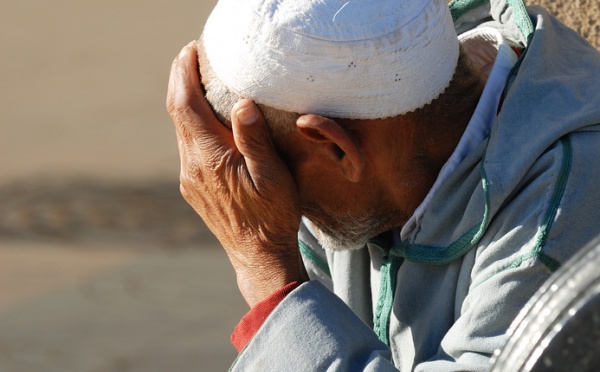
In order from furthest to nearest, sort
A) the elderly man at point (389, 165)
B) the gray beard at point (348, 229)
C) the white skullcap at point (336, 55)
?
the gray beard at point (348, 229)
the white skullcap at point (336, 55)
the elderly man at point (389, 165)

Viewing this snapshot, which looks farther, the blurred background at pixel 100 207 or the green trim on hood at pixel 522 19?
the blurred background at pixel 100 207

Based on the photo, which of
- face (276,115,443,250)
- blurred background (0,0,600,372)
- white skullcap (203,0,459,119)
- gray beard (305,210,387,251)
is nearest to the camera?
white skullcap (203,0,459,119)

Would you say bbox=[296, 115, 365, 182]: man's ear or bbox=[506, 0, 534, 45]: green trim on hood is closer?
bbox=[296, 115, 365, 182]: man's ear

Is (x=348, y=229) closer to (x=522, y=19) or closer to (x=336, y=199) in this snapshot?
(x=336, y=199)

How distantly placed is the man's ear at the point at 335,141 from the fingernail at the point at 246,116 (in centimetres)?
10

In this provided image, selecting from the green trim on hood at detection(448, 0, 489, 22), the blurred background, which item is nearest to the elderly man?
the green trim on hood at detection(448, 0, 489, 22)

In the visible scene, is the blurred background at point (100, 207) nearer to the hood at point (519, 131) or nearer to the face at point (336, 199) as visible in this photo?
the face at point (336, 199)

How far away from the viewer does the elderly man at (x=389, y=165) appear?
2.14m

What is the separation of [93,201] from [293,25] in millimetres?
5078

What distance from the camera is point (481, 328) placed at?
2.11 metres

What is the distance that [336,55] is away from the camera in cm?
225

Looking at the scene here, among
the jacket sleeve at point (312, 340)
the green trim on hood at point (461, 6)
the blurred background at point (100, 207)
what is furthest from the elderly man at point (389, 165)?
the blurred background at point (100, 207)

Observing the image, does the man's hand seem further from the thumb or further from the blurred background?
the blurred background

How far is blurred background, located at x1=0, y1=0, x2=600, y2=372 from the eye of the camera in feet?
19.1
